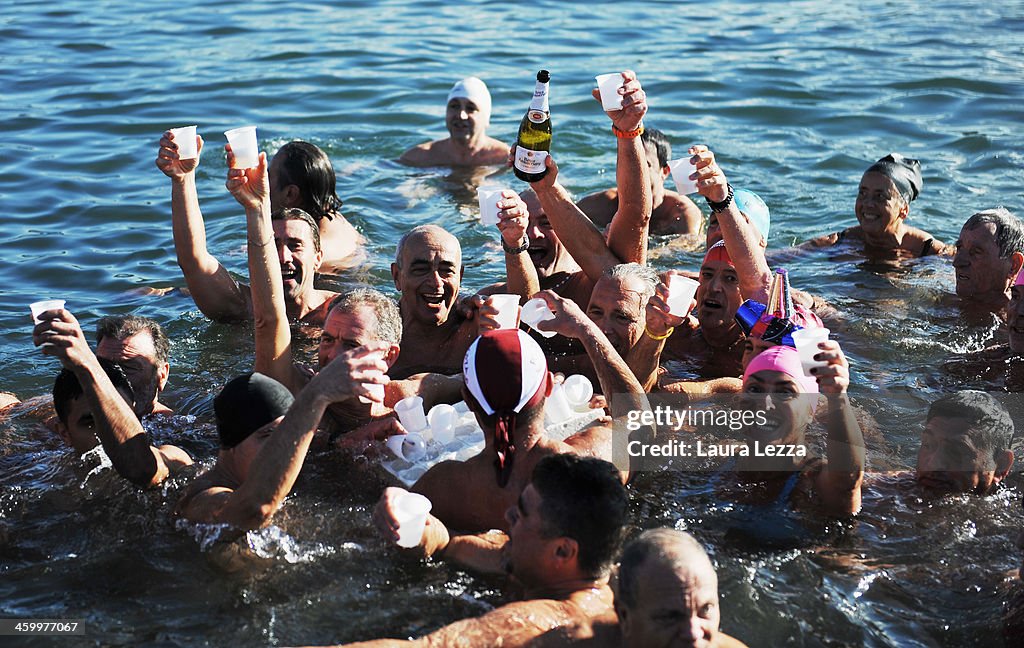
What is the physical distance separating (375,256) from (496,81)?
19.0 feet

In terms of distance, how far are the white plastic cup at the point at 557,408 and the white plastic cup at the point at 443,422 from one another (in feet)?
1.57

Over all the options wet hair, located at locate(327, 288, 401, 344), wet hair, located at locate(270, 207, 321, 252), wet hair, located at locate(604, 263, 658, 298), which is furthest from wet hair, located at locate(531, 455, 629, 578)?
wet hair, located at locate(270, 207, 321, 252)

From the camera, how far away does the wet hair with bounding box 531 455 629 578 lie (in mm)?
4363

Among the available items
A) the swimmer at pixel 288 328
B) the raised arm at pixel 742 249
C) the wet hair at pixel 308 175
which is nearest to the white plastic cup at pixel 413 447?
the swimmer at pixel 288 328

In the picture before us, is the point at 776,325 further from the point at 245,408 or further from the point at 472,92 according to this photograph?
the point at 472,92

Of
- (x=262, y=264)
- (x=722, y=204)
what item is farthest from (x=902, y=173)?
(x=262, y=264)

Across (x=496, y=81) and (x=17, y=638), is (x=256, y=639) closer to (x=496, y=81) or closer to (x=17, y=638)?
(x=17, y=638)

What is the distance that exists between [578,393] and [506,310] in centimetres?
61

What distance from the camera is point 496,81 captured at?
50.0 feet

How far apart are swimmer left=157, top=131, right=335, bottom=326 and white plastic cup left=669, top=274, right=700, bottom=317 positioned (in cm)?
282

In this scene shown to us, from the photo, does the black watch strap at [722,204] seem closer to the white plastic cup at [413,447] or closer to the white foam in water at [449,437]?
the white foam in water at [449,437]

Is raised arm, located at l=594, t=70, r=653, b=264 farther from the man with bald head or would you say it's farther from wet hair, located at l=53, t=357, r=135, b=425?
wet hair, located at l=53, t=357, r=135, b=425

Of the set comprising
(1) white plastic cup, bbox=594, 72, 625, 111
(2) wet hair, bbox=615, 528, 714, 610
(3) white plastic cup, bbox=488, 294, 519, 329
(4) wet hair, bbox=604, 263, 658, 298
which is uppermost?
(1) white plastic cup, bbox=594, 72, 625, 111

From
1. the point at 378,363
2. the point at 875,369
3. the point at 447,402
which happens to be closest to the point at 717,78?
the point at 875,369
